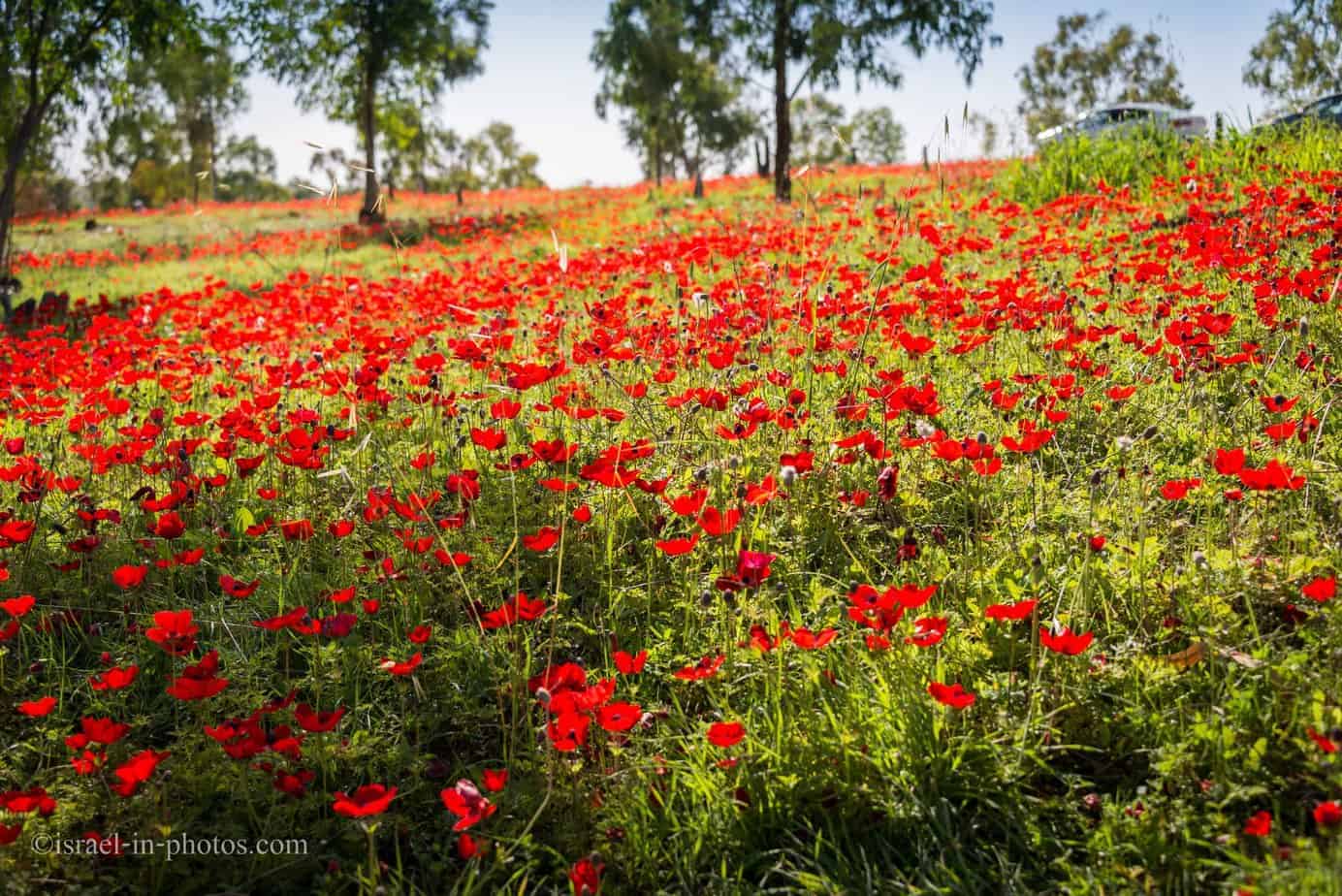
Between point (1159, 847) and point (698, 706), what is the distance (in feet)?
3.66

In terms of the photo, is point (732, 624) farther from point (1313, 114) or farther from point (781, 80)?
point (781, 80)

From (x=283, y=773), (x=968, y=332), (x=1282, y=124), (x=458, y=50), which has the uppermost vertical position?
(x=458, y=50)

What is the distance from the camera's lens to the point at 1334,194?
5.26 metres

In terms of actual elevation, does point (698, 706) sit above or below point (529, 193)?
below

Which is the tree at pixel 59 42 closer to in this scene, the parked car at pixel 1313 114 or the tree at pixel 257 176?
the parked car at pixel 1313 114

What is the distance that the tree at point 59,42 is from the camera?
31.3ft

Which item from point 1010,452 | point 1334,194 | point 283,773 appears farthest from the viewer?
point 1334,194

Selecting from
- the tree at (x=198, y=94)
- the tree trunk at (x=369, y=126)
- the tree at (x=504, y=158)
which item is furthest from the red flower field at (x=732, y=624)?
the tree at (x=504, y=158)

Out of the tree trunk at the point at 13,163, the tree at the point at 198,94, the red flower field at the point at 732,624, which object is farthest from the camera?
the tree at the point at 198,94

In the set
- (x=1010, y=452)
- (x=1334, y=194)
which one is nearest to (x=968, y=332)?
(x=1010, y=452)

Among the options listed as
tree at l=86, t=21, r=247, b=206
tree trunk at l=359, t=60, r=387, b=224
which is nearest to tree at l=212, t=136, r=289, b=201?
tree at l=86, t=21, r=247, b=206

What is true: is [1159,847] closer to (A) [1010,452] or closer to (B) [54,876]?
(A) [1010,452]

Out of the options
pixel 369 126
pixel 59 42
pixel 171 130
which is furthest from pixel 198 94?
pixel 59 42

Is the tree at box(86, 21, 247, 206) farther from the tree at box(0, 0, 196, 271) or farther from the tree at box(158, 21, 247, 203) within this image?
the tree at box(0, 0, 196, 271)
